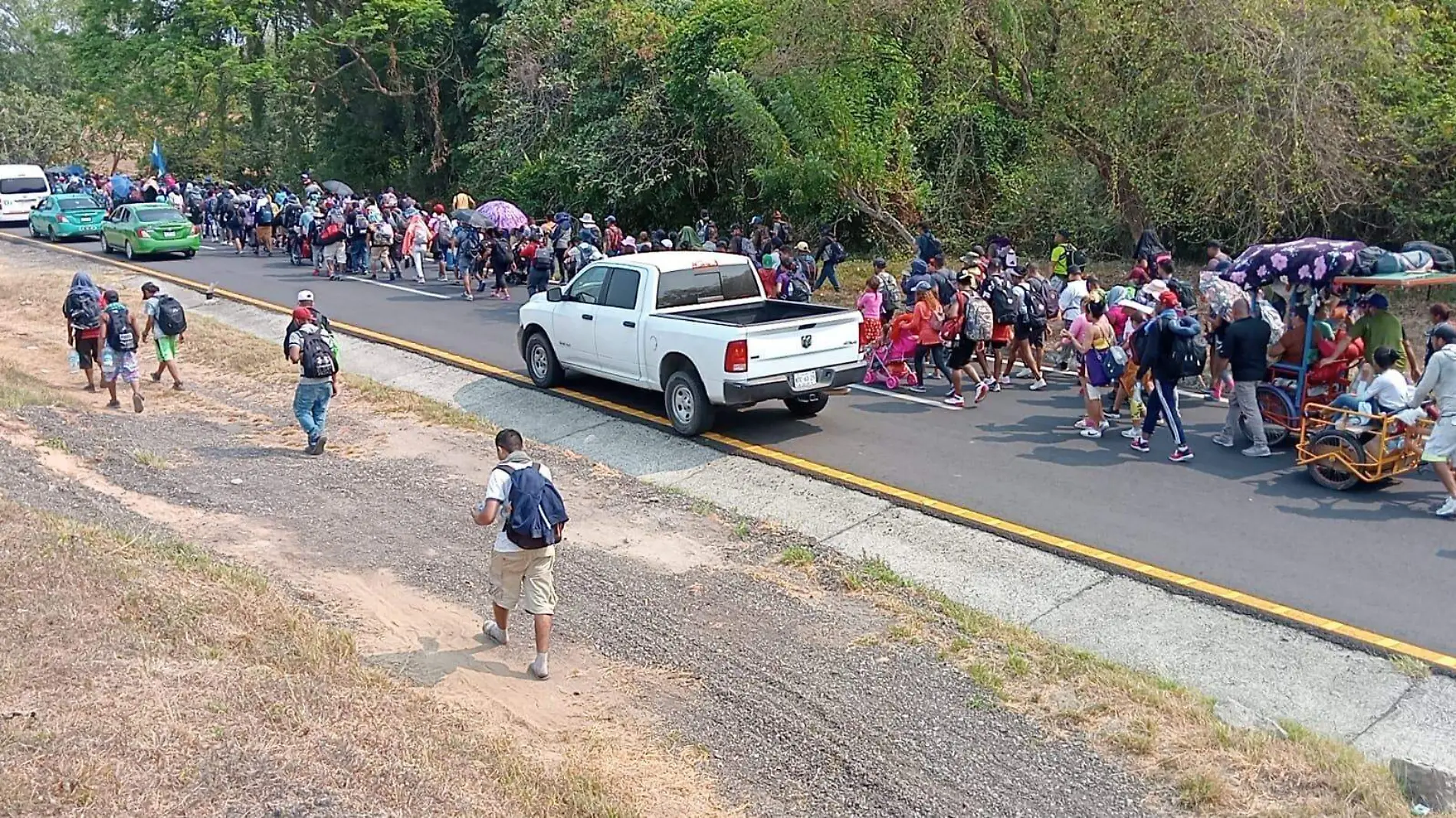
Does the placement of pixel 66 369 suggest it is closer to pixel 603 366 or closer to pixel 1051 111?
pixel 603 366

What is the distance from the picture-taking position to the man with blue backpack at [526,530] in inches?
308

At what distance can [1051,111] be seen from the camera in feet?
65.5

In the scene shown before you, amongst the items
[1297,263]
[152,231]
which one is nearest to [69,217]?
[152,231]


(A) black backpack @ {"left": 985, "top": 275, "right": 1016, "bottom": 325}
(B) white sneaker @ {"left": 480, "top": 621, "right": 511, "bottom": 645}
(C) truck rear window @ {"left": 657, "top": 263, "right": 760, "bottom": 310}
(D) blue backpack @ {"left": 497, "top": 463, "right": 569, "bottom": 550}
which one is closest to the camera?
(D) blue backpack @ {"left": 497, "top": 463, "right": 569, "bottom": 550}

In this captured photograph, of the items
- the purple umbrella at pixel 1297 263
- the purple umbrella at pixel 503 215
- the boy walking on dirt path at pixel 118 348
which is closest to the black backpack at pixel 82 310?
the boy walking on dirt path at pixel 118 348

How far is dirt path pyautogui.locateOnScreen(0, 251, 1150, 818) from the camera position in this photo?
21.8ft

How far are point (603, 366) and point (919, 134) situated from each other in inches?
557

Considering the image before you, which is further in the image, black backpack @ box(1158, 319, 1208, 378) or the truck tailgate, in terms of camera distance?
the truck tailgate

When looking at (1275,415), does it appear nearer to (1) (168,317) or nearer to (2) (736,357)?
(2) (736,357)

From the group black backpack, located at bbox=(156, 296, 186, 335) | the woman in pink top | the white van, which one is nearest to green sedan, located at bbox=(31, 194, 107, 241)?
the white van

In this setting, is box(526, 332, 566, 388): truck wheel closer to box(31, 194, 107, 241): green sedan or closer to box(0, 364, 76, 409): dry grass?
box(0, 364, 76, 409): dry grass

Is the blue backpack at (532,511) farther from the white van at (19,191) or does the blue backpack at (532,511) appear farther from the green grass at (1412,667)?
the white van at (19,191)

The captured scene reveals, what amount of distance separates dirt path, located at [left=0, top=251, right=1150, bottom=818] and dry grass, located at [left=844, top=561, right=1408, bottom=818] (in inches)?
7.9

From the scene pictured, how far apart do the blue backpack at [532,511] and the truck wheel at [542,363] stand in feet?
25.1
